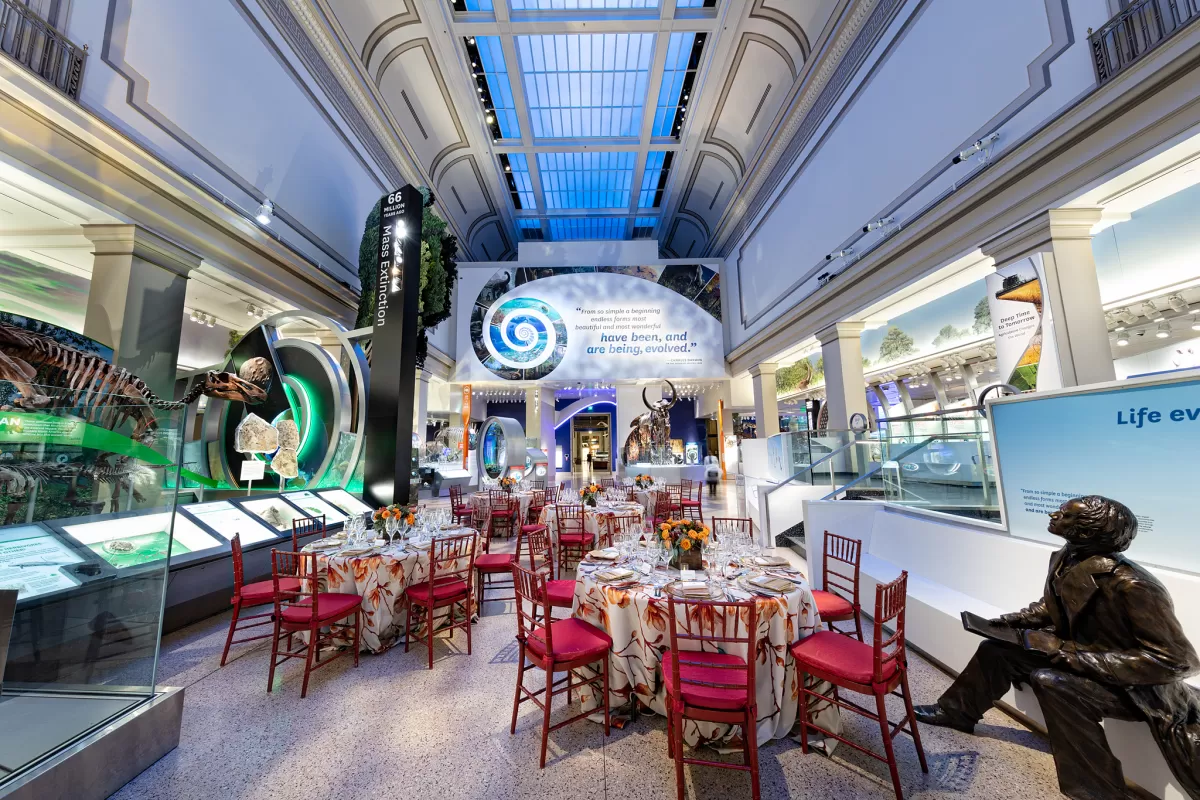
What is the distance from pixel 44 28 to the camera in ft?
12.2

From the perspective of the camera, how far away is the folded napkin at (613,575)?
2.44 metres

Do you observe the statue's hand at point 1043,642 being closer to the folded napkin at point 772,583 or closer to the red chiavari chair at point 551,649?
the folded napkin at point 772,583

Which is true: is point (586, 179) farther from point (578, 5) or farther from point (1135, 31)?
point (1135, 31)

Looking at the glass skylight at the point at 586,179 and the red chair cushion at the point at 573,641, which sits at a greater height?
the glass skylight at the point at 586,179

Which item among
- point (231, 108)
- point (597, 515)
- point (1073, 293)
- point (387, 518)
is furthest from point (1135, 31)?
point (231, 108)

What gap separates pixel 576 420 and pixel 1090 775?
72.4ft

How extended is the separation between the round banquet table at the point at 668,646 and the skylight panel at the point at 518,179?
1238 centimetres

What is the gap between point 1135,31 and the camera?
136 inches

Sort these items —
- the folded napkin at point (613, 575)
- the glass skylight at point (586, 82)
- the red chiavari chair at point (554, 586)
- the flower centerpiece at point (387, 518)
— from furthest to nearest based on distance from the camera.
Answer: the glass skylight at point (586, 82) → the flower centerpiece at point (387, 518) → the red chiavari chair at point (554, 586) → the folded napkin at point (613, 575)

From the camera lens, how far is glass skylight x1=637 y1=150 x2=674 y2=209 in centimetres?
1243

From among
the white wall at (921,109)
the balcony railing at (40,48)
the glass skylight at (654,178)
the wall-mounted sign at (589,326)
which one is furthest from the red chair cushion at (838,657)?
the glass skylight at (654,178)

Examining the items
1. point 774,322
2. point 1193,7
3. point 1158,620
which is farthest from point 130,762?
point 774,322

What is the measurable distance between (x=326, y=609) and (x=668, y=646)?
218cm

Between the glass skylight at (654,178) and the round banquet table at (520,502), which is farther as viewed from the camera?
the glass skylight at (654,178)
